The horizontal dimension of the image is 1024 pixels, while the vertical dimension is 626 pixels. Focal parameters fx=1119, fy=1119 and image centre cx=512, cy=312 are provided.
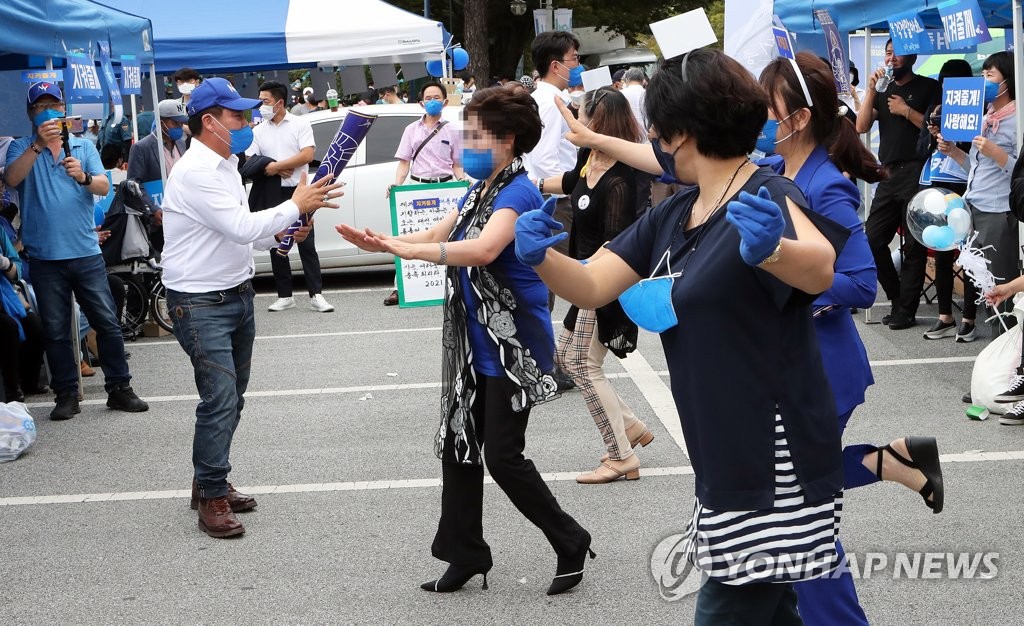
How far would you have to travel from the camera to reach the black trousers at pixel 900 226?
8.77m

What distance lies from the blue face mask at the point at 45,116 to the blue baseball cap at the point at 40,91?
94mm

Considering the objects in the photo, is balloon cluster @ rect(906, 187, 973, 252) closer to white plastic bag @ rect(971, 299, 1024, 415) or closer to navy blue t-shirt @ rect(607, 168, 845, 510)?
white plastic bag @ rect(971, 299, 1024, 415)

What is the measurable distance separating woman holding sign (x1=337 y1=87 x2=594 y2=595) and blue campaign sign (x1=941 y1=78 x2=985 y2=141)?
4294mm

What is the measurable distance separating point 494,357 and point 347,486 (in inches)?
72.6

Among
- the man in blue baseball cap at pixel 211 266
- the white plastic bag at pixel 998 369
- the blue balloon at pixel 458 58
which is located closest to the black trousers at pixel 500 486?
the man in blue baseball cap at pixel 211 266

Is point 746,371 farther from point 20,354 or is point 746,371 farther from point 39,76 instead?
point 20,354

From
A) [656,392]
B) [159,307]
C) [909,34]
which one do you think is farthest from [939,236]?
[159,307]

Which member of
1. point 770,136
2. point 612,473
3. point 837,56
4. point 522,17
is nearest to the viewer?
point 770,136

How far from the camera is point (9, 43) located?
658 centimetres

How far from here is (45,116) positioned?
7.07 metres

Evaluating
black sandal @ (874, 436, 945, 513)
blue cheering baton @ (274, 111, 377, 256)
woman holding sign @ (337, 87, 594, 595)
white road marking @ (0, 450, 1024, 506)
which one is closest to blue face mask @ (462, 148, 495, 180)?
woman holding sign @ (337, 87, 594, 595)

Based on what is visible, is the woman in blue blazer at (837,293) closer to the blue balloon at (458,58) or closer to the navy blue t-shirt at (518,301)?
the navy blue t-shirt at (518,301)

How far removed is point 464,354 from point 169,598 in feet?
4.86

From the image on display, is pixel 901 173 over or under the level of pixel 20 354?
over
